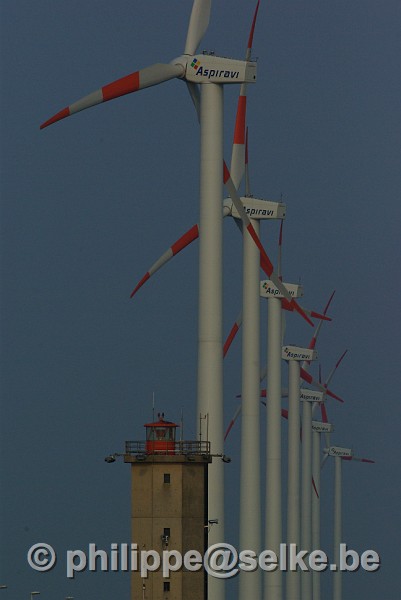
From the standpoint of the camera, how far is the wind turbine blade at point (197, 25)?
15738 cm

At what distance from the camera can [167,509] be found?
449ft

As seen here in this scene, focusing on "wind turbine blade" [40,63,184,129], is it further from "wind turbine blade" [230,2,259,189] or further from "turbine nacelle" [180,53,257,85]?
"wind turbine blade" [230,2,259,189]

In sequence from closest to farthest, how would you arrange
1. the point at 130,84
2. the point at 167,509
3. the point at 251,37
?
the point at 167,509 → the point at 130,84 → the point at 251,37

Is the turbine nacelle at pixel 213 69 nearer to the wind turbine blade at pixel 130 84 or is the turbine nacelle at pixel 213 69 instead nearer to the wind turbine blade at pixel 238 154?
the wind turbine blade at pixel 130 84

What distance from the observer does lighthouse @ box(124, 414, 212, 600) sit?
13612 centimetres

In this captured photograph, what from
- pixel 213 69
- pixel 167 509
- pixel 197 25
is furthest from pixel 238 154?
pixel 167 509

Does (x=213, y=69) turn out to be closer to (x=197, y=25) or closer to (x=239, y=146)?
(x=197, y=25)

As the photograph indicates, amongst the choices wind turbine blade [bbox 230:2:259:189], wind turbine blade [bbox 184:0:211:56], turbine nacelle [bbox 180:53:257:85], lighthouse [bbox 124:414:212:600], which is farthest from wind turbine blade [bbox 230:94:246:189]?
lighthouse [bbox 124:414:212:600]

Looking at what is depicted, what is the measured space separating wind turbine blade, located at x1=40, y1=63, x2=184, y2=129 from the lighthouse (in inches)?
789

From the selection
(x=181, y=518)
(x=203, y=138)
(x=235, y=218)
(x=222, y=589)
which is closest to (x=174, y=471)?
(x=181, y=518)

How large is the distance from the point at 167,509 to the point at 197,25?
119 feet

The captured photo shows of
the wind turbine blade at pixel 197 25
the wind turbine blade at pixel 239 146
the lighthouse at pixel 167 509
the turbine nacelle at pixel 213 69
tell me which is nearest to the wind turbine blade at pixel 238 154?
the wind turbine blade at pixel 239 146

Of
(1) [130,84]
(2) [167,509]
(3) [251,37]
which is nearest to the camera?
(2) [167,509]

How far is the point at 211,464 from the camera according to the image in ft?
484
